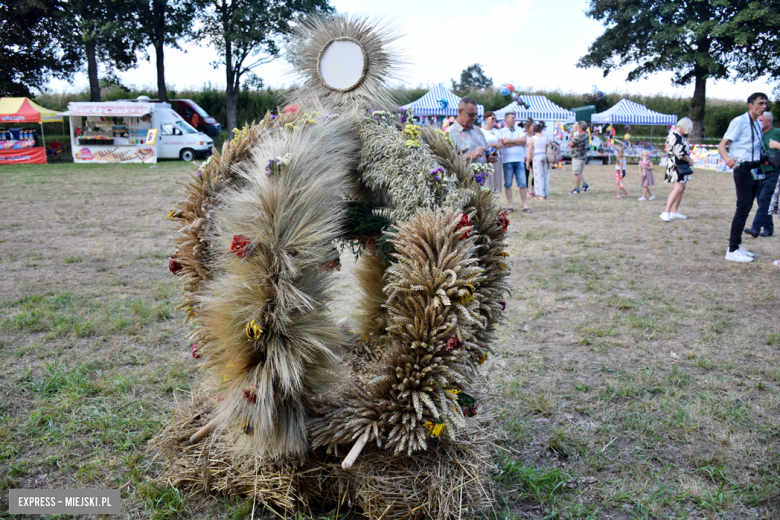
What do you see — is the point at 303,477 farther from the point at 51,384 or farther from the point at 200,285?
the point at 51,384

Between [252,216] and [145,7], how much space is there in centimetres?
3153

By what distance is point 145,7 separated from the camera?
90.3 ft

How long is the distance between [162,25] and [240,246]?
105 ft

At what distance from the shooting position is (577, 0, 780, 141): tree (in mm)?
30703

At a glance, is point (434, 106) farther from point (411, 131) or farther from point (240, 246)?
point (240, 246)

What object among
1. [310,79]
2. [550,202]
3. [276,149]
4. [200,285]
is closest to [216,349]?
[200,285]

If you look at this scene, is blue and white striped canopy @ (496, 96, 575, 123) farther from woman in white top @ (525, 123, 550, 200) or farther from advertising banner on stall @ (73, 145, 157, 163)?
advertising banner on stall @ (73, 145, 157, 163)

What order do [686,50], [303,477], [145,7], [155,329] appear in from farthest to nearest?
[686,50], [145,7], [155,329], [303,477]

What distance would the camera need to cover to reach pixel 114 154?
Result: 832 inches

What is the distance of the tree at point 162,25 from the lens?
2759cm

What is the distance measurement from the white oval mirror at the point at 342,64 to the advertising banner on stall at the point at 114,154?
20.8 metres

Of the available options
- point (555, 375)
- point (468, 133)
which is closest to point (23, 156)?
point (468, 133)

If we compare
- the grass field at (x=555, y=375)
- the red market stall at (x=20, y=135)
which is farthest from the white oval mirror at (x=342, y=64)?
the red market stall at (x=20, y=135)

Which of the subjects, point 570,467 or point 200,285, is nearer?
point 200,285
